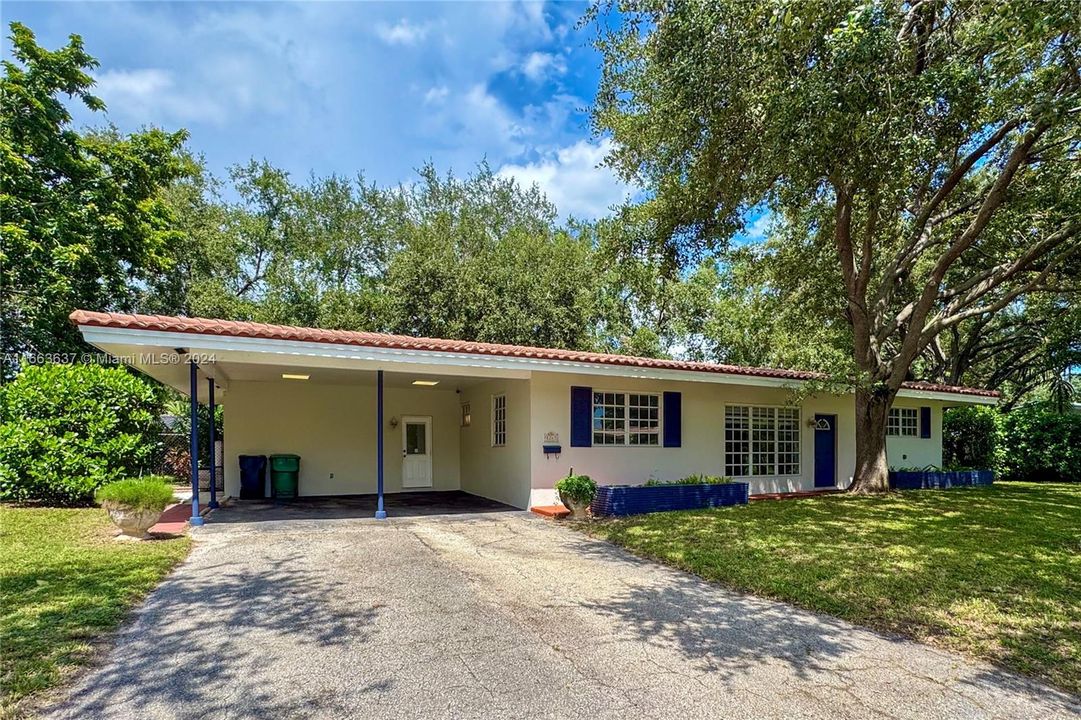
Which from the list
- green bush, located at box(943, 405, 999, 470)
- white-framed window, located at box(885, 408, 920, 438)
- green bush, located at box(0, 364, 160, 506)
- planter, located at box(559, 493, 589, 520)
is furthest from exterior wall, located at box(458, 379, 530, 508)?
green bush, located at box(943, 405, 999, 470)

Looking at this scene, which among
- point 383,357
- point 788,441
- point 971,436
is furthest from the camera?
point 971,436

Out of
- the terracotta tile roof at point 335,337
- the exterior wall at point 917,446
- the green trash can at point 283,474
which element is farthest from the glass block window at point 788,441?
the green trash can at point 283,474

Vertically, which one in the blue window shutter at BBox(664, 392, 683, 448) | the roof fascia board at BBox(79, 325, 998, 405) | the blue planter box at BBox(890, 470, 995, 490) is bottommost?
the blue planter box at BBox(890, 470, 995, 490)

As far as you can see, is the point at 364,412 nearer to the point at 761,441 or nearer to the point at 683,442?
the point at 683,442

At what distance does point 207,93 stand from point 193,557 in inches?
532

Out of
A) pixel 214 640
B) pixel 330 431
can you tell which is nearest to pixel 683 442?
pixel 330 431

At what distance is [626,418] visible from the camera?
11.3 metres

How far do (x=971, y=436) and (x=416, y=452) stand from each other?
53.9 ft

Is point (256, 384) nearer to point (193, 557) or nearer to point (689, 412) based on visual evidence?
point (193, 557)

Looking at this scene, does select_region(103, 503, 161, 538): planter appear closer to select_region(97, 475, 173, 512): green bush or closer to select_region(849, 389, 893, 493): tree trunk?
select_region(97, 475, 173, 512): green bush

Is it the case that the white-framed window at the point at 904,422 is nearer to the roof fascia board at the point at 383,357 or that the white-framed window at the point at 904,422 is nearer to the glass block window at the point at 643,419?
the roof fascia board at the point at 383,357

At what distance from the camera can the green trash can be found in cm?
1173

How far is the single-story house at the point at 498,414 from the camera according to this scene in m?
8.78

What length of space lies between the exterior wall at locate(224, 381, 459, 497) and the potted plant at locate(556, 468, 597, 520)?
4972 mm
